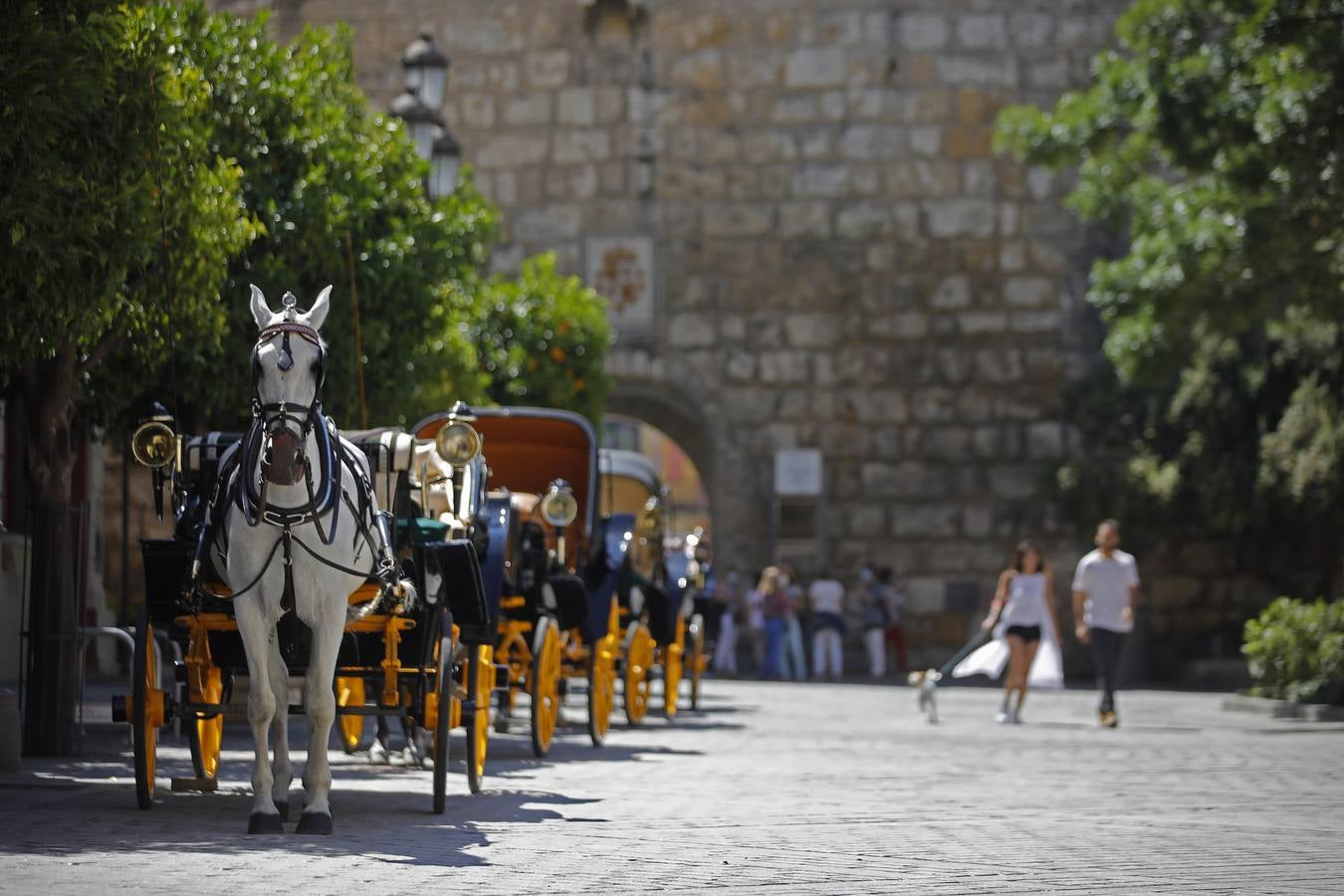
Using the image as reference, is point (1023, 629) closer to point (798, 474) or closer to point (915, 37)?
point (798, 474)

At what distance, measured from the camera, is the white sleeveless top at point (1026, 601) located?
18.2 metres

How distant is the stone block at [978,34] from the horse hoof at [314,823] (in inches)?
957

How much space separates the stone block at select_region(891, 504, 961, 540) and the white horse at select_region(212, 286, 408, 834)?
22.7m

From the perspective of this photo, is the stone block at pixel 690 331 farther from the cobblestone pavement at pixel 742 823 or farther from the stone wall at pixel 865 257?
the cobblestone pavement at pixel 742 823

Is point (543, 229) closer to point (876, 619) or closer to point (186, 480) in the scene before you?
point (876, 619)

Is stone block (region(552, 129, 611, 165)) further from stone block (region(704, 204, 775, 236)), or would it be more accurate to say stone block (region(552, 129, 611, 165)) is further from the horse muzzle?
the horse muzzle

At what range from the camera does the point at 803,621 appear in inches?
1214

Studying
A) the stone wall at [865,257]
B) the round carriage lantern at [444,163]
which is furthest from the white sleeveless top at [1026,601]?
the stone wall at [865,257]

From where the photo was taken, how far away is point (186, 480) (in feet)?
32.5

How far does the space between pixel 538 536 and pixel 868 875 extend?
661cm

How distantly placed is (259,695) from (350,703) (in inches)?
121

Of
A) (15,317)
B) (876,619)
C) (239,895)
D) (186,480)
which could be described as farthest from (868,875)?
(876,619)

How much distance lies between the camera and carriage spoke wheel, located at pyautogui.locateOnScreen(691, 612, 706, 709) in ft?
66.6

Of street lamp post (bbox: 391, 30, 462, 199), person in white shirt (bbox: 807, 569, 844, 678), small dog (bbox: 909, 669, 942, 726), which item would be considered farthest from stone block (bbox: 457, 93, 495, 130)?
small dog (bbox: 909, 669, 942, 726)
